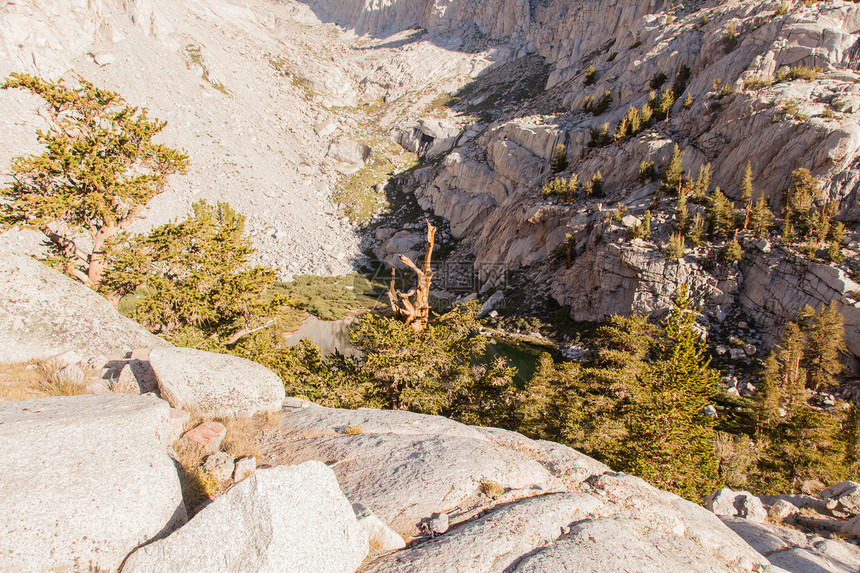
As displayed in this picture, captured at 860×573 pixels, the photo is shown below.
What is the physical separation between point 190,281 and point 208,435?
316 inches

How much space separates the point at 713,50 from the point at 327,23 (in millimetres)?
138865

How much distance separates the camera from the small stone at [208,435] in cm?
572

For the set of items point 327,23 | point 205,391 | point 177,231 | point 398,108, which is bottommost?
point 205,391

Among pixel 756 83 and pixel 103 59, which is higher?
pixel 756 83

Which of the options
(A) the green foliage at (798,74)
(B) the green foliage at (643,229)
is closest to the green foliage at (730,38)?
(A) the green foliage at (798,74)

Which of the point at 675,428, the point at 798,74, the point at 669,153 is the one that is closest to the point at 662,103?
the point at 669,153

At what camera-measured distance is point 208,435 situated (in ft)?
19.5

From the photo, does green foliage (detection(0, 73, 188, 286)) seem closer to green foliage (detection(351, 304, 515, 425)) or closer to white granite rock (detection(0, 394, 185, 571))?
white granite rock (detection(0, 394, 185, 571))

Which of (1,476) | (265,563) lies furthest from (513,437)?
(1,476)

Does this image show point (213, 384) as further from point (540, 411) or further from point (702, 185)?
point (702, 185)

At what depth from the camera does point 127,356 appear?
8477 millimetres

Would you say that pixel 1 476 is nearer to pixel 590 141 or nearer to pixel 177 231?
pixel 177 231

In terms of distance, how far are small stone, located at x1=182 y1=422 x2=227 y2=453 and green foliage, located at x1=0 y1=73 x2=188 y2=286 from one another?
8886 millimetres

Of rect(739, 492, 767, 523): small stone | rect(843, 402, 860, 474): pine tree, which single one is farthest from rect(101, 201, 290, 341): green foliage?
rect(843, 402, 860, 474): pine tree
